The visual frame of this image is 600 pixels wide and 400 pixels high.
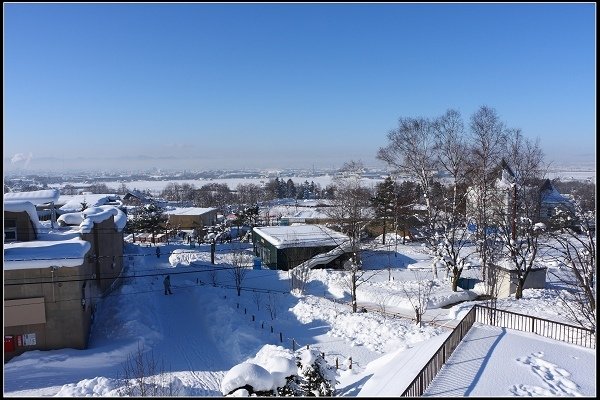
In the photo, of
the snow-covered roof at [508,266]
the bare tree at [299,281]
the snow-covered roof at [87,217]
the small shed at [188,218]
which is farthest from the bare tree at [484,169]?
the small shed at [188,218]

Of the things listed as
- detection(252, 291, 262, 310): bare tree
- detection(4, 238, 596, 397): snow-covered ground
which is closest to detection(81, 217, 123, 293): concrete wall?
detection(4, 238, 596, 397): snow-covered ground

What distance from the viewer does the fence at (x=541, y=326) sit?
1205cm

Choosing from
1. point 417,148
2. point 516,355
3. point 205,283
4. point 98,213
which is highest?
point 417,148

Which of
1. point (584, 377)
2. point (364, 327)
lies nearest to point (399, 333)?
point (364, 327)

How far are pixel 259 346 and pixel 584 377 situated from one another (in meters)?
10.4

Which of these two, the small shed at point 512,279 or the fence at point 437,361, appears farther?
the small shed at point 512,279

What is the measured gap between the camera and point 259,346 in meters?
16.0

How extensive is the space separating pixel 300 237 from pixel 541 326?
64.7ft

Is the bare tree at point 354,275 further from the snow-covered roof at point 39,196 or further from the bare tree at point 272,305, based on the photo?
the snow-covered roof at point 39,196

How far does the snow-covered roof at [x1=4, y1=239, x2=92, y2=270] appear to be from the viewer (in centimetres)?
1349

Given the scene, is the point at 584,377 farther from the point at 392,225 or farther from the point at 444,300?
the point at 392,225

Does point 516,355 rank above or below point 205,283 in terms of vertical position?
above

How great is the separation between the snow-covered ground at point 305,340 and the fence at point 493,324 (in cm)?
25

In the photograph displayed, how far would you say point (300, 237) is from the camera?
105 ft
